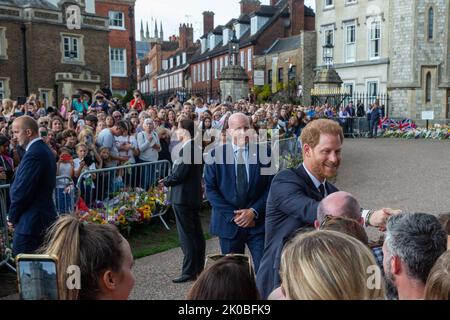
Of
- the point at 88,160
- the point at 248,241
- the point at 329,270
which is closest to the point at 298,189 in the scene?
the point at 329,270

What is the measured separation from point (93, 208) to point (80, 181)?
56 cm

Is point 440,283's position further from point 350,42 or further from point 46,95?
point 350,42

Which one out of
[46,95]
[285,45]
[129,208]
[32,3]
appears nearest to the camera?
[129,208]

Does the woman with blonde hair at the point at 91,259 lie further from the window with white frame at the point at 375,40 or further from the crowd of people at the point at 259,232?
the window with white frame at the point at 375,40

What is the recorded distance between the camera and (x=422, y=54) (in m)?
29.7

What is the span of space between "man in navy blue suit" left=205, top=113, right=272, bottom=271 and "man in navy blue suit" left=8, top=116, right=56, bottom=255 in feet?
5.54

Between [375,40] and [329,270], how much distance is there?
33.9m

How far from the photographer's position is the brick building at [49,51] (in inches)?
1145

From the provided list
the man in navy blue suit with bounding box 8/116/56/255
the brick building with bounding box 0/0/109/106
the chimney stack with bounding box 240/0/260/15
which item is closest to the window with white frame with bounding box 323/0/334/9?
the chimney stack with bounding box 240/0/260/15

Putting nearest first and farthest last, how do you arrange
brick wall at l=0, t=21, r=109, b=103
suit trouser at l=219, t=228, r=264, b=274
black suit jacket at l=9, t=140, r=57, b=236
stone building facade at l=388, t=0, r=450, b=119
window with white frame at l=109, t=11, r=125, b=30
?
black suit jacket at l=9, t=140, r=57, b=236, suit trouser at l=219, t=228, r=264, b=274, brick wall at l=0, t=21, r=109, b=103, stone building facade at l=388, t=0, r=450, b=119, window with white frame at l=109, t=11, r=125, b=30

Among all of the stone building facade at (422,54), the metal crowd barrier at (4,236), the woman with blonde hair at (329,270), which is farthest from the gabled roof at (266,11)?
the woman with blonde hair at (329,270)

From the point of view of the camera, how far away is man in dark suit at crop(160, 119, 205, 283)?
5.84m

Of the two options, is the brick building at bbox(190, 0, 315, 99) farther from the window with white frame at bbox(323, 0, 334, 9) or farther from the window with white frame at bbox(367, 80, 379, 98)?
the window with white frame at bbox(367, 80, 379, 98)
